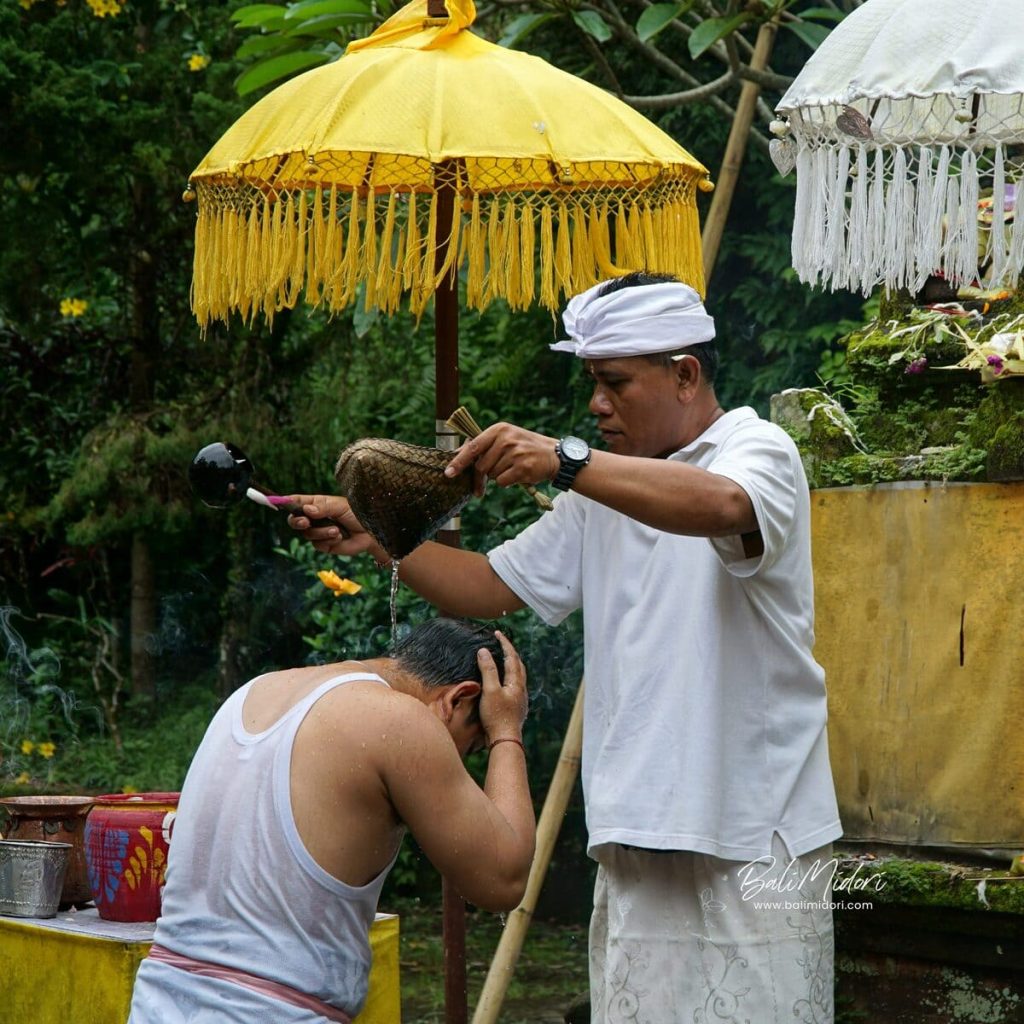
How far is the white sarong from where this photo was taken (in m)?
2.66

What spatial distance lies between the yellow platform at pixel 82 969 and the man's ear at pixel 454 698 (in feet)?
4.26

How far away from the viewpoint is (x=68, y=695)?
8.05m

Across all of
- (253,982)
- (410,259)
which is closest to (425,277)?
(410,259)

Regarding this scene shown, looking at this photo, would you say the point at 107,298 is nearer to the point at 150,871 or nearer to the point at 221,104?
the point at 221,104

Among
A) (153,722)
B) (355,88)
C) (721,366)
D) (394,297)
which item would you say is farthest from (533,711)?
(355,88)

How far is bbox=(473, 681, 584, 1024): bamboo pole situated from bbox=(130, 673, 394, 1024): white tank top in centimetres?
197

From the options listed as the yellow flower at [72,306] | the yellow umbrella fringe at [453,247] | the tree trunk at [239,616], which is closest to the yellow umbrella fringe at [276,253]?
the yellow umbrella fringe at [453,247]

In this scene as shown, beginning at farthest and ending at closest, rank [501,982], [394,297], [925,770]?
[501,982], [925,770], [394,297]

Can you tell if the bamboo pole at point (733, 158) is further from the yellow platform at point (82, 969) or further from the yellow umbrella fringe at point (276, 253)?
the yellow platform at point (82, 969)

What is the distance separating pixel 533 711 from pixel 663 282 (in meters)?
3.69

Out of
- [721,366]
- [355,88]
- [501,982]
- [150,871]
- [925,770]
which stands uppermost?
[355,88]

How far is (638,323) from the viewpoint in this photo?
2.76 m

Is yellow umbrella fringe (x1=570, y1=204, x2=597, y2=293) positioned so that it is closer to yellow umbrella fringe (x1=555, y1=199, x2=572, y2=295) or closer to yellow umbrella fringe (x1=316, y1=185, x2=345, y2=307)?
yellow umbrella fringe (x1=555, y1=199, x2=572, y2=295)

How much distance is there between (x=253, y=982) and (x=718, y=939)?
801 millimetres
